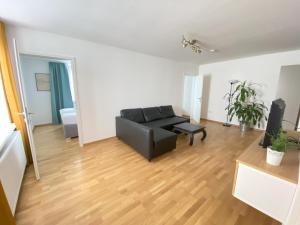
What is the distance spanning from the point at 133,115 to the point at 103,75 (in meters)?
1.23

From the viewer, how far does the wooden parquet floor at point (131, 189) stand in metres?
1.45

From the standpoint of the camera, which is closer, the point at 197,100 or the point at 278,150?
the point at 278,150

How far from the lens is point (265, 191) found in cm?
122

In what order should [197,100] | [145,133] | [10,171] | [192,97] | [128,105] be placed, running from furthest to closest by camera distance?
[192,97] < [197,100] < [128,105] < [145,133] < [10,171]

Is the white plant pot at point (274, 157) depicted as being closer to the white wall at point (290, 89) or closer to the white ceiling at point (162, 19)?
the white ceiling at point (162, 19)

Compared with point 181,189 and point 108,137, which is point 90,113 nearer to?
point 108,137

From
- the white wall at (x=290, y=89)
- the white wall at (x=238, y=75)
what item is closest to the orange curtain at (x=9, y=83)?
the white wall at (x=238, y=75)

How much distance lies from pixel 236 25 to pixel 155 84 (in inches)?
101

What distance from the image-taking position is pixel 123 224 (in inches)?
54.3

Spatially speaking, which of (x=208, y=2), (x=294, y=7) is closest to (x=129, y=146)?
(x=208, y=2)

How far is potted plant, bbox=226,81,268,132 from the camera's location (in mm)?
4004

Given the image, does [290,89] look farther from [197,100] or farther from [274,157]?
[274,157]

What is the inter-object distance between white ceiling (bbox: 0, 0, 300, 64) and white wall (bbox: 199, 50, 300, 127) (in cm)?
112

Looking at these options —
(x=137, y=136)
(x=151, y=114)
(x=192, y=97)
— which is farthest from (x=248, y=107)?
(x=137, y=136)
